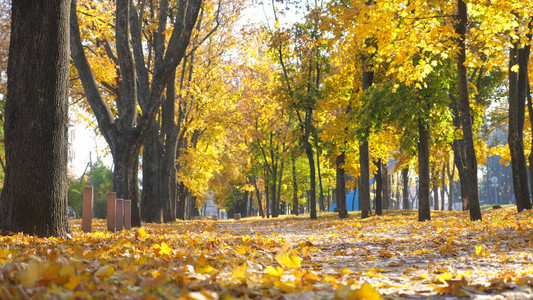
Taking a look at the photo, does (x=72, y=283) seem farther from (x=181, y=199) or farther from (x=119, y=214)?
(x=181, y=199)

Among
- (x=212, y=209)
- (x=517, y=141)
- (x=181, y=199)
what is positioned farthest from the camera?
(x=212, y=209)

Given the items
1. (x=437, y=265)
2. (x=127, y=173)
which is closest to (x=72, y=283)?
(x=437, y=265)

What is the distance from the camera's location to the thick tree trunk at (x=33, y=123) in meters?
7.57

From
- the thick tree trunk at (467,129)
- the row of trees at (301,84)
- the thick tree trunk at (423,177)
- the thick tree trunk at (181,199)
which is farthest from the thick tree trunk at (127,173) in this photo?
the thick tree trunk at (181,199)

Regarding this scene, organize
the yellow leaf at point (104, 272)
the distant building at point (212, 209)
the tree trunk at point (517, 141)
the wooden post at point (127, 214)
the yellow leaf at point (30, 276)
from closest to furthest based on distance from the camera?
the yellow leaf at point (30, 276), the yellow leaf at point (104, 272), the wooden post at point (127, 214), the tree trunk at point (517, 141), the distant building at point (212, 209)

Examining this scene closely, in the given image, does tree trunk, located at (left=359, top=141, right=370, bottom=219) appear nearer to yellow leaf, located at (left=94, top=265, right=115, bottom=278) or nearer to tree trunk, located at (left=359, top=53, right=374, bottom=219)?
tree trunk, located at (left=359, top=53, right=374, bottom=219)

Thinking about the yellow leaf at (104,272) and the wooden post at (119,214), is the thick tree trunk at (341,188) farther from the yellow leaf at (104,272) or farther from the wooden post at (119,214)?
the yellow leaf at (104,272)

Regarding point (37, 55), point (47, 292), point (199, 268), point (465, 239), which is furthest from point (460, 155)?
point (47, 292)

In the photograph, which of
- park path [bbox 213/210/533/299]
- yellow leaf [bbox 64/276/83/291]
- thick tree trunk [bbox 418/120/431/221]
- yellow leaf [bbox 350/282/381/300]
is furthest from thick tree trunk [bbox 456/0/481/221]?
yellow leaf [bbox 64/276/83/291]

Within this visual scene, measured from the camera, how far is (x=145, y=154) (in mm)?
20266

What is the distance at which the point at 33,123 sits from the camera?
7637 millimetres

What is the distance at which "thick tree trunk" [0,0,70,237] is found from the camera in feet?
24.8

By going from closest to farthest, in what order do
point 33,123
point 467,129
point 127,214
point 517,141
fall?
point 33,123 → point 467,129 → point 127,214 → point 517,141

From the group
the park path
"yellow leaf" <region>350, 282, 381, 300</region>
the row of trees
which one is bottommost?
the park path
